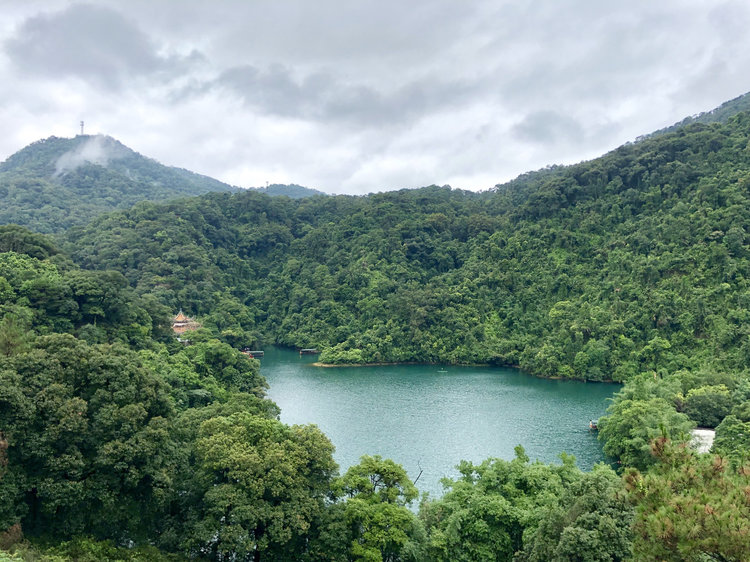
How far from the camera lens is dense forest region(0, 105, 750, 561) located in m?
11.7

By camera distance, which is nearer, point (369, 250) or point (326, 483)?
point (326, 483)

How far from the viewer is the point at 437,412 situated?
32562mm

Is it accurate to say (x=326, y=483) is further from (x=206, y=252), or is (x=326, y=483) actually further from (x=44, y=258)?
(x=206, y=252)

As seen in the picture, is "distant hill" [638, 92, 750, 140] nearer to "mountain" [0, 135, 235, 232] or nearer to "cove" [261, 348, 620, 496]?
"cove" [261, 348, 620, 496]

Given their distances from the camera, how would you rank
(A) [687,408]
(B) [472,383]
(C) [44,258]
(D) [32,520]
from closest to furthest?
1. (D) [32,520]
2. (A) [687,408]
3. (C) [44,258]
4. (B) [472,383]

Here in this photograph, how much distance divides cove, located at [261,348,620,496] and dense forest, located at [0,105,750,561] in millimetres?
2629

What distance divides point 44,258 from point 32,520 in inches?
994

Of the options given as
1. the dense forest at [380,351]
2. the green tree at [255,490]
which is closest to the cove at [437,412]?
the dense forest at [380,351]

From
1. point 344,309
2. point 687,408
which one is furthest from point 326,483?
point 344,309

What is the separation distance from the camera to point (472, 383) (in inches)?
1614

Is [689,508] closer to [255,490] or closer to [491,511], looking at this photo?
[491,511]

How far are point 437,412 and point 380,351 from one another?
18.4 meters

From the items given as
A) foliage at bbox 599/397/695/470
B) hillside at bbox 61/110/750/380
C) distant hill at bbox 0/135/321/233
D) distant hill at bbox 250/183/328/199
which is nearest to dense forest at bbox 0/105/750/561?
foliage at bbox 599/397/695/470

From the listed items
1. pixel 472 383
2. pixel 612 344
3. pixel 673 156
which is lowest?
pixel 472 383
